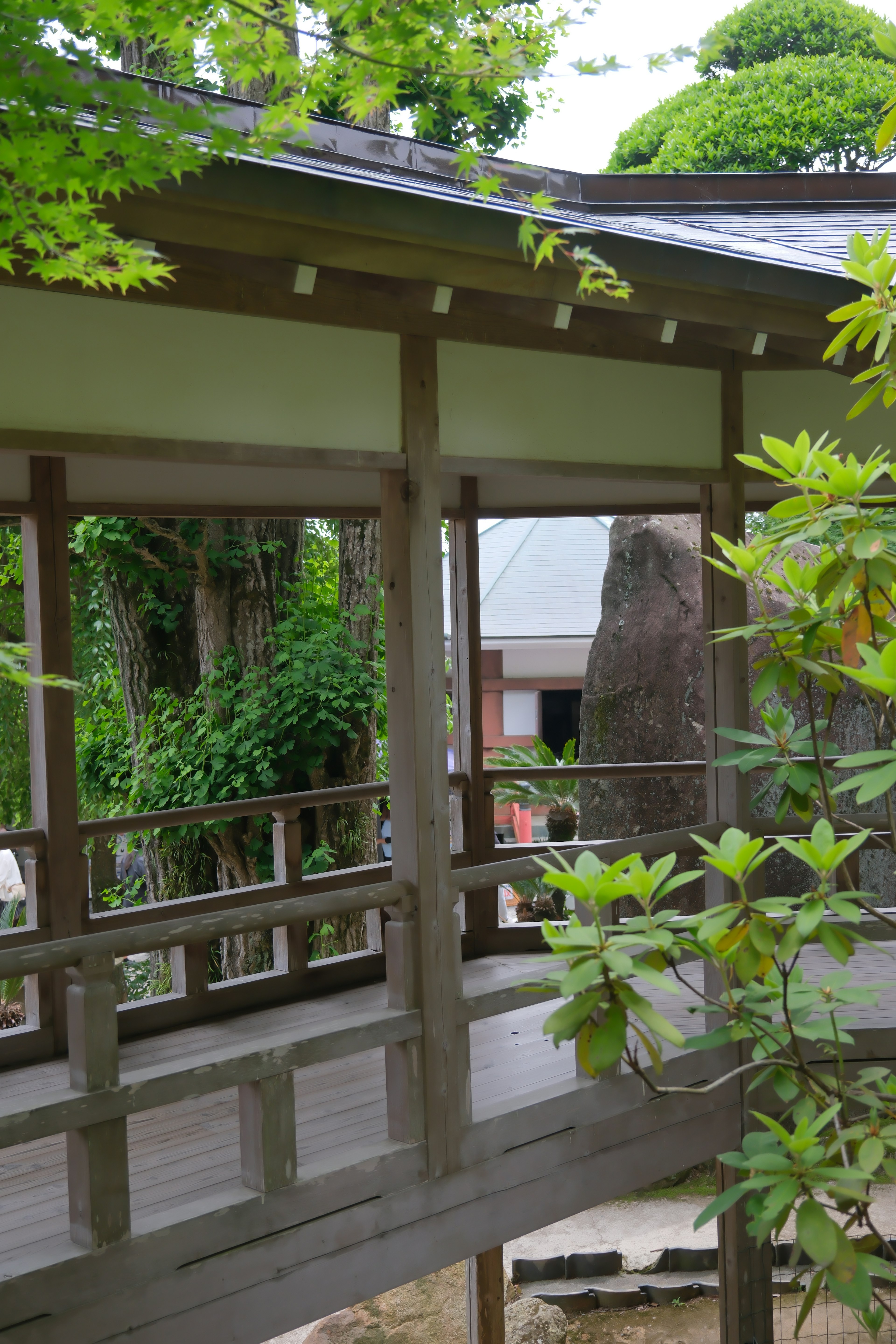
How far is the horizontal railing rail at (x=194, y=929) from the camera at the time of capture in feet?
8.69

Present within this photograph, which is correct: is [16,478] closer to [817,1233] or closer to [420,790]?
[420,790]

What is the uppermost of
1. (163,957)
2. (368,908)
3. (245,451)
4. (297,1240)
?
(245,451)

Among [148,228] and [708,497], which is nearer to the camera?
[148,228]

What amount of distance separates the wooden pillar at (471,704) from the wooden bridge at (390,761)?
0.94 meters

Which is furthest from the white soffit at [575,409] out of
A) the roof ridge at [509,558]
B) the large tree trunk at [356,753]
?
the roof ridge at [509,558]

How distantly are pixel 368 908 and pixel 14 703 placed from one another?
416 inches

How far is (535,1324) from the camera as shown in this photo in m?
6.96

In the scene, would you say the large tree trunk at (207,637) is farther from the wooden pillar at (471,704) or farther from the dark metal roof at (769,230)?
the dark metal roof at (769,230)

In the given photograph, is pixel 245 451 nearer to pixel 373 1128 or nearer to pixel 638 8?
pixel 638 8

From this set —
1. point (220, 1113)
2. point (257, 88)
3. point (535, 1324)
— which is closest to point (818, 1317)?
point (535, 1324)

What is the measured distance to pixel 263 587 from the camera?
7641 millimetres

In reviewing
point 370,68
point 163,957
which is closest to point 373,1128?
point 370,68

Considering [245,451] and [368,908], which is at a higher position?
[245,451]

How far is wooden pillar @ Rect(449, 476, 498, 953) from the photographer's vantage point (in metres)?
5.67
